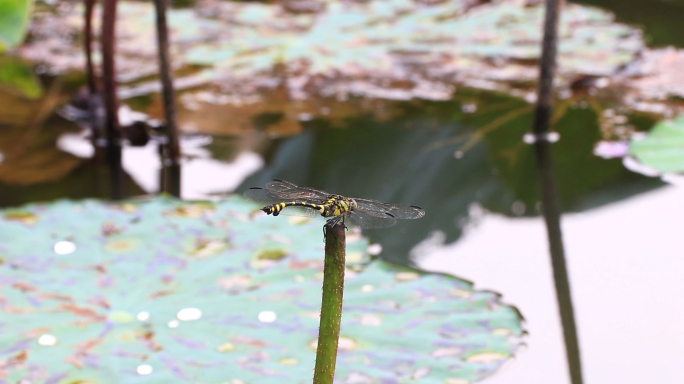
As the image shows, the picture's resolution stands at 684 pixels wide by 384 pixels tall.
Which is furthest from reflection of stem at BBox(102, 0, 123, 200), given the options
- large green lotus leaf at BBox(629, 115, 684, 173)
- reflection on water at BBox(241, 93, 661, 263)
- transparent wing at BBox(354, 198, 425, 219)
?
large green lotus leaf at BBox(629, 115, 684, 173)

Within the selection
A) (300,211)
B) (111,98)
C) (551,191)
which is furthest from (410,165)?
(300,211)

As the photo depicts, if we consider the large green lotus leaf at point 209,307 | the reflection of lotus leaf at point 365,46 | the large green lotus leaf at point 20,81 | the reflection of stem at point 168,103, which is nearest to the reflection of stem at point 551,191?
the large green lotus leaf at point 209,307

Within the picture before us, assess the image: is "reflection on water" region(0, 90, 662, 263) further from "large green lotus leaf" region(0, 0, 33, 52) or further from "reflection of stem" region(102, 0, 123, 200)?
"large green lotus leaf" region(0, 0, 33, 52)

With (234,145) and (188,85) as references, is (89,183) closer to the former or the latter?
(234,145)

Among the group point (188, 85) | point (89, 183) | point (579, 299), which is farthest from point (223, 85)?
point (579, 299)

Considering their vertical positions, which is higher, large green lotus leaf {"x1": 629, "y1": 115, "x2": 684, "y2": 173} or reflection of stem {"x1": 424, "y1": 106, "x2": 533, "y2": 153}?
reflection of stem {"x1": 424, "y1": 106, "x2": 533, "y2": 153}

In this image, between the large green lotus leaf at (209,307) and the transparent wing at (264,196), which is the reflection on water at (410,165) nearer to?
the large green lotus leaf at (209,307)
